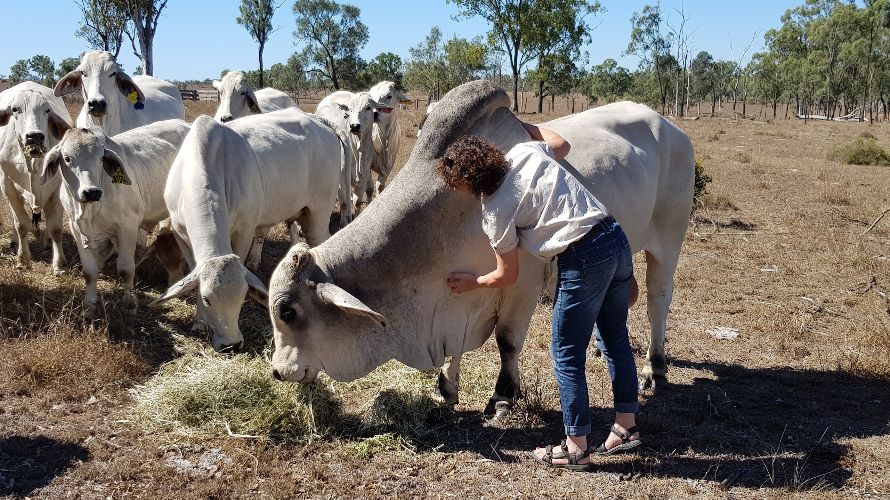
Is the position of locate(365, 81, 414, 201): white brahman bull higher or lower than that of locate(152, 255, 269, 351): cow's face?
higher

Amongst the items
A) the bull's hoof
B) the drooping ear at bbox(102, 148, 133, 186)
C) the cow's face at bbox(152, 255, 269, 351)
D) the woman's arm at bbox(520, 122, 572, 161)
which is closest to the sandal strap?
the bull's hoof

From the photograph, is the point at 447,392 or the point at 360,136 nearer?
the point at 447,392

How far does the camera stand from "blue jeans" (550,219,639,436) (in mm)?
4074

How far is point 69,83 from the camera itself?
385 inches

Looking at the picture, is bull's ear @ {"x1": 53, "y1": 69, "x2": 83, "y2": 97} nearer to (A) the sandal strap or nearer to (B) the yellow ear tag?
(B) the yellow ear tag

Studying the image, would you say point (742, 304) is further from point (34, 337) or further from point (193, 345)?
point (34, 337)

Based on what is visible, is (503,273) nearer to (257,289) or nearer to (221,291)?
(257,289)

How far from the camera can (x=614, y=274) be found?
4.22 meters

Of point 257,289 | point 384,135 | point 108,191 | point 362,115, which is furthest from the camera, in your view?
point 384,135

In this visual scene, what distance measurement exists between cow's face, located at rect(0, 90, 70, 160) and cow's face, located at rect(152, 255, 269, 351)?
3.87 meters

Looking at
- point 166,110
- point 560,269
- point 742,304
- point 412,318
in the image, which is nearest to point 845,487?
point 560,269

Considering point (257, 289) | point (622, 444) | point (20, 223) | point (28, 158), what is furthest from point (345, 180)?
point (622, 444)

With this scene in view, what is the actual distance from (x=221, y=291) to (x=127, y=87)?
5.60 metres

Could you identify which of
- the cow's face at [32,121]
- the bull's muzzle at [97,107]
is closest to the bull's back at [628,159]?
the cow's face at [32,121]
